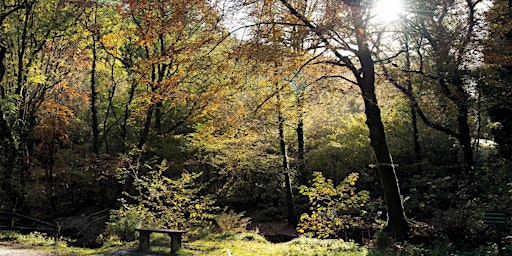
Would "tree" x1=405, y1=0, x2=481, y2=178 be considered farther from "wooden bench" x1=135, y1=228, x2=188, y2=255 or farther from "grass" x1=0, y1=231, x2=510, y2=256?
"wooden bench" x1=135, y1=228, x2=188, y2=255

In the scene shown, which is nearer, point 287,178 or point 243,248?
point 243,248

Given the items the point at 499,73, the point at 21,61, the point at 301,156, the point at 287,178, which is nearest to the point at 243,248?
the point at 287,178

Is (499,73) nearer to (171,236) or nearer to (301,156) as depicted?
(301,156)

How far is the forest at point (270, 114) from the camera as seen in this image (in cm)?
799

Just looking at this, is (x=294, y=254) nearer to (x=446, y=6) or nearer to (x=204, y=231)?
(x=204, y=231)

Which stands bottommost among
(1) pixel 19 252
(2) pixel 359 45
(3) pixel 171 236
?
(1) pixel 19 252

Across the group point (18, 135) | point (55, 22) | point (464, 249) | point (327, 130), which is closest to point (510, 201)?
point (464, 249)

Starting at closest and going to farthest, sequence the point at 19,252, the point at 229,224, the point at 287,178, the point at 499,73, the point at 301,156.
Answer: the point at 19,252, the point at 499,73, the point at 229,224, the point at 287,178, the point at 301,156

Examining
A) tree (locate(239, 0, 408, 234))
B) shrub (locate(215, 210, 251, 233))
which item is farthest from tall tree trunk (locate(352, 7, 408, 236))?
shrub (locate(215, 210, 251, 233))

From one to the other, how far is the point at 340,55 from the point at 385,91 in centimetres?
689

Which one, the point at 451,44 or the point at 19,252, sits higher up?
the point at 451,44

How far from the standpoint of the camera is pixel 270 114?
998cm

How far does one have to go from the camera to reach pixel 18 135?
14250 mm

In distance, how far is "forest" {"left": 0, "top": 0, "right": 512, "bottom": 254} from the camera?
7.99m
